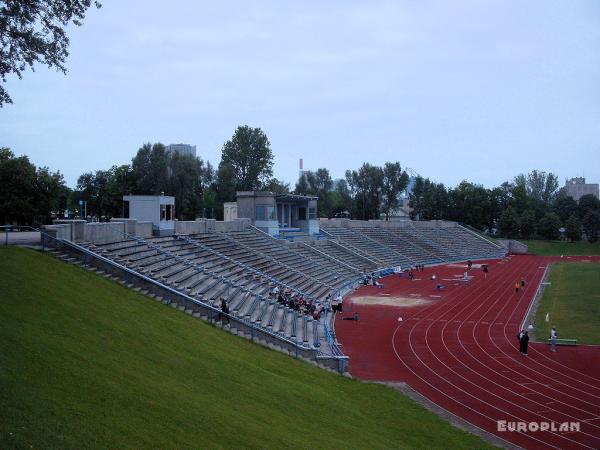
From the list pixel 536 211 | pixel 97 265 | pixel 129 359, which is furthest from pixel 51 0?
pixel 536 211

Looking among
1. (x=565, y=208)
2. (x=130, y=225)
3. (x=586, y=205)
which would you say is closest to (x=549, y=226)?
(x=586, y=205)

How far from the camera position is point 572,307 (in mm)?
35406

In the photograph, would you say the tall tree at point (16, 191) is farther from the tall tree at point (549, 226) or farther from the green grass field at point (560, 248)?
the tall tree at point (549, 226)

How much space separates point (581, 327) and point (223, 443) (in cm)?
2644

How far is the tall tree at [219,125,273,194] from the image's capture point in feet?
263

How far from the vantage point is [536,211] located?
108688 millimetres

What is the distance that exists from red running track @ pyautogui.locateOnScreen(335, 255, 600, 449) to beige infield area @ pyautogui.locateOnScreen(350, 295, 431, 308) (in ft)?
2.35

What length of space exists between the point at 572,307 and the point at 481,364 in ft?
→ 53.1

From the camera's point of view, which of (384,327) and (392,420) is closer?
(392,420)

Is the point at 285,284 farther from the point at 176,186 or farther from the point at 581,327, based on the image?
the point at 176,186

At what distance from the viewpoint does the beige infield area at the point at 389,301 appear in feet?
125

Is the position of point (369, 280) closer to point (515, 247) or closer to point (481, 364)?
point (481, 364)

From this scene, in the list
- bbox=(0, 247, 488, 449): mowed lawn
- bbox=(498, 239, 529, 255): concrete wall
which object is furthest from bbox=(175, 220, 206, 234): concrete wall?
bbox=(498, 239, 529, 255): concrete wall

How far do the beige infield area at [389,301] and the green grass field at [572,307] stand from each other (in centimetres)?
809
